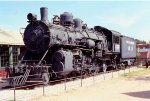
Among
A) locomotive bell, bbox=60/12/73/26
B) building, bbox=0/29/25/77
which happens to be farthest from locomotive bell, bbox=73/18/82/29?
building, bbox=0/29/25/77

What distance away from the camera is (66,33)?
20406mm

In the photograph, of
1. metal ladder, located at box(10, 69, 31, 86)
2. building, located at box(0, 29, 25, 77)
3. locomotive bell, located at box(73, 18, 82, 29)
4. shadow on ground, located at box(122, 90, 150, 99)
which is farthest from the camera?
building, located at box(0, 29, 25, 77)

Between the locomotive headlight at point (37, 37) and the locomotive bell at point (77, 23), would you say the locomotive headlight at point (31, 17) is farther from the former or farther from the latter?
the locomotive bell at point (77, 23)

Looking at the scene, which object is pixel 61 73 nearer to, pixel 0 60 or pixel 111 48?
pixel 0 60

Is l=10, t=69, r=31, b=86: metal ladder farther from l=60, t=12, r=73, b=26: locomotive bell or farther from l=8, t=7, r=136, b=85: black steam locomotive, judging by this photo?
l=60, t=12, r=73, b=26: locomotive bell

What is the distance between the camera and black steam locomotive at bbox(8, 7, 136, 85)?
1809 cm

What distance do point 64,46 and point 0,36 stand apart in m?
8.61

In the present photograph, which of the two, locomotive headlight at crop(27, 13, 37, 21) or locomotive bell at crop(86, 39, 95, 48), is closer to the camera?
locomotive headlight at crop(27, 13, 37, 21)

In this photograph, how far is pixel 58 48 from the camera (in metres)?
19.1

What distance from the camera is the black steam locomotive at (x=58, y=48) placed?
1809 centimetres

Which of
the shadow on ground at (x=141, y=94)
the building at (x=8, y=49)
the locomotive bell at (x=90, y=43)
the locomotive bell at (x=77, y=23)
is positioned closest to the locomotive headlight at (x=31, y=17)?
the locomotive bell at (x=90, y=43)

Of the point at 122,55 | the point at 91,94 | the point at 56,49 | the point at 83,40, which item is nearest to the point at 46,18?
the point at 56,49

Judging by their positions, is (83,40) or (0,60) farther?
(0,60)

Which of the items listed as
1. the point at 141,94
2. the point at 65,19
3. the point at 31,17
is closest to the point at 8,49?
the point at 65,19
